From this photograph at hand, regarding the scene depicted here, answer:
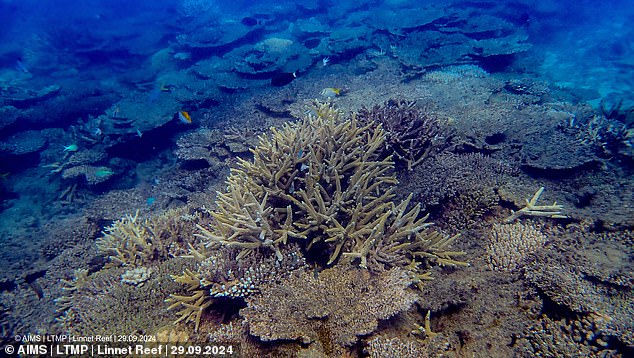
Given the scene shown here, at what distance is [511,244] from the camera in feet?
11.4

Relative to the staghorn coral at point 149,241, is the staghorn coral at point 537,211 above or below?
above

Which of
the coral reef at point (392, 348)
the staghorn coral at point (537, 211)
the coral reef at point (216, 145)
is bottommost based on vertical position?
the coral reef at point (216, 145)

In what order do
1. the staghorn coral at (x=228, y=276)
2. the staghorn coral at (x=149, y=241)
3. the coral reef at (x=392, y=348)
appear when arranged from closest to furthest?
the coral reef at (x=392, y=348) < the staghorn coral at (x=228, y=276) < the staghorn coral at (x=149, y=241)

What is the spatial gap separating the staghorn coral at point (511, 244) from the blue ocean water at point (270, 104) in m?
0.44

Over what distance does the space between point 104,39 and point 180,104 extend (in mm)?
16031

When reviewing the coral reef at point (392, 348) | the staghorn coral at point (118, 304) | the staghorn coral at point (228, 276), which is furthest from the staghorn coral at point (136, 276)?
the coral reef at point (392, 348)

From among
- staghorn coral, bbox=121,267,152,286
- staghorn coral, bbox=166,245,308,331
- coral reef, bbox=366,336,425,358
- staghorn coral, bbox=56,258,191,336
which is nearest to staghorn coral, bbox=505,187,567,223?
coral reef, bbox=366,336,425,358

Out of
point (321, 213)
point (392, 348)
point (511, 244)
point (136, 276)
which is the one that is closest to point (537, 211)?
point (511, 244)

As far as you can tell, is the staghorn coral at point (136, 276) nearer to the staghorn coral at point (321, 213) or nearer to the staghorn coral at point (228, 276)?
the staghorn coral at point (228, 276)

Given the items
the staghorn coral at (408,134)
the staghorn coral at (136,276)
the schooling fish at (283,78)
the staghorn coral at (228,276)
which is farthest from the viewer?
the schooling fish at (283,78)

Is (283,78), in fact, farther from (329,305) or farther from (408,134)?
(329,305)

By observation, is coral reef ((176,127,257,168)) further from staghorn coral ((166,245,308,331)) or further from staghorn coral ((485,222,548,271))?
staghorn coral ((485,222,548,271))

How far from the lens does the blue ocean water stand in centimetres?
510

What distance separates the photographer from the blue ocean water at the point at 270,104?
5.10 metres
